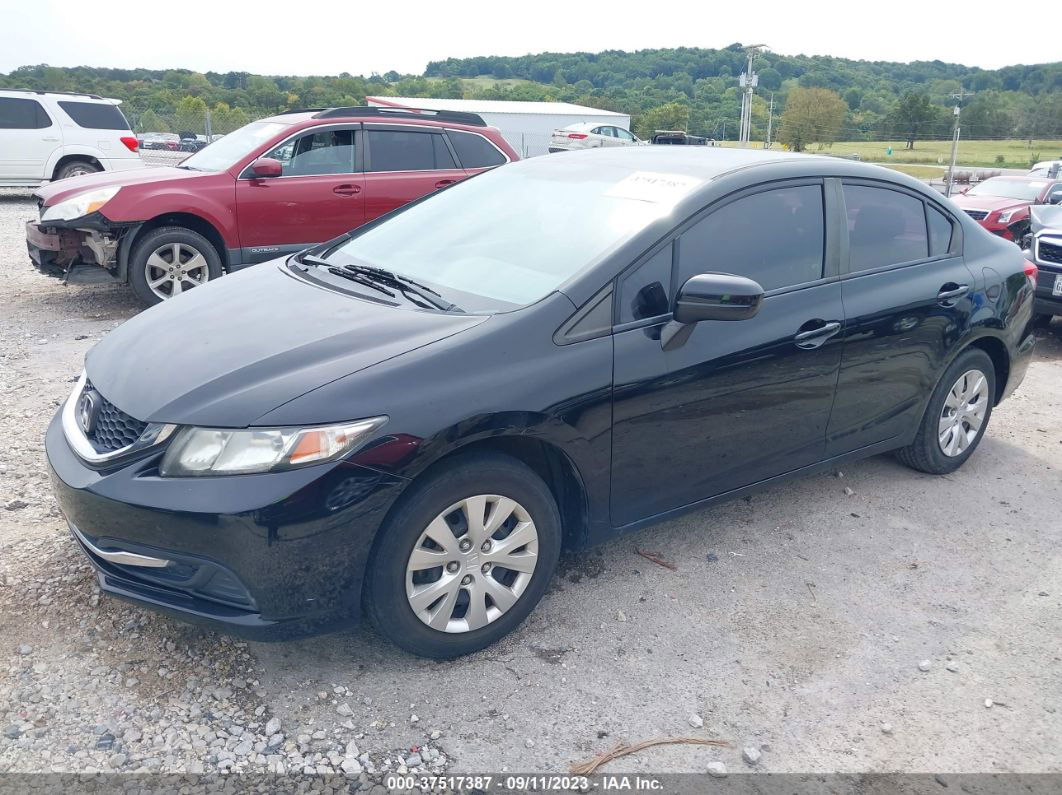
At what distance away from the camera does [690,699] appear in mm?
2947

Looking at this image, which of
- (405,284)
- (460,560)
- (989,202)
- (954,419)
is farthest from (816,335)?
(989,202)

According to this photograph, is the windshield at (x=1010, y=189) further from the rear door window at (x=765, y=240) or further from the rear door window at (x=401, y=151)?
the rear door window at (x=765, y=240)

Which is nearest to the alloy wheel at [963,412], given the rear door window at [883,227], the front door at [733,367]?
the rear door window at [883,227]

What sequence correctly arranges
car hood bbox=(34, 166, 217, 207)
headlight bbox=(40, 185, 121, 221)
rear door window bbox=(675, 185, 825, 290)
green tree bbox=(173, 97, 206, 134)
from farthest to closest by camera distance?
green tree bbox=(173, 97, 206, 134), car hood bbox=(34, 166, 217, 207), headlight bbox=(40, 185, 121, 221), rear door window bbox=(675, 185, 825, 290)

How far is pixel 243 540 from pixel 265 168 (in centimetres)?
572

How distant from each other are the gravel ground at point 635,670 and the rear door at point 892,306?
59 centimetres

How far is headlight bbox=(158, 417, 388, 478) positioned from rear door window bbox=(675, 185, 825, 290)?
1545mm

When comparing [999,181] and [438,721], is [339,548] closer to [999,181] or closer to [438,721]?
[438,721]

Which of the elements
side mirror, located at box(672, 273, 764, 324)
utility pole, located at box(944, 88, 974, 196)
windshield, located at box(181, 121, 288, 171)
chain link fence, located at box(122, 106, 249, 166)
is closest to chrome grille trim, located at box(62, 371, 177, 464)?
side mirror, located at box(672, 273, 764, 324)

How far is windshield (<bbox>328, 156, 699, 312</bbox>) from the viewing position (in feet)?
11.0

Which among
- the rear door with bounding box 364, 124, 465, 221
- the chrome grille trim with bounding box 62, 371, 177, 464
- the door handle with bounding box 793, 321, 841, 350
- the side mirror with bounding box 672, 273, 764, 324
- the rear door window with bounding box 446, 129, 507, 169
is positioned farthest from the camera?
the rear door window with bounding box 446, 129, 507, 169

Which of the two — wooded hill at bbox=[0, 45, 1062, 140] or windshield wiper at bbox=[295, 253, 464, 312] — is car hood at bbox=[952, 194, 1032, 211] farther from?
wooded hill at bbox=[0, 45, 1062, 140]

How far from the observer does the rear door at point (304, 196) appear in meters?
7.68

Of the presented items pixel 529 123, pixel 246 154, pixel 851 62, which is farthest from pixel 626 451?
pixel 851 62
